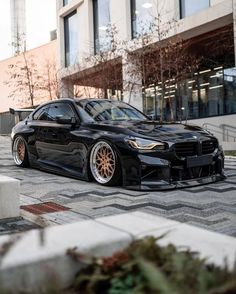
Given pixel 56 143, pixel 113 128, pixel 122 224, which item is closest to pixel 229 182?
pixel 113 128

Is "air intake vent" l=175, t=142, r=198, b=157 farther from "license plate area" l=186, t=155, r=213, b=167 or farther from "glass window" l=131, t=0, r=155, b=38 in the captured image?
"glass window" l=131, t=0, r=155, b=38

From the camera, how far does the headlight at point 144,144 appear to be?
6203mm

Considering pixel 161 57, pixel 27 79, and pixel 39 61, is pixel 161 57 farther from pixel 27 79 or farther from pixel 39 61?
pixel 39 61

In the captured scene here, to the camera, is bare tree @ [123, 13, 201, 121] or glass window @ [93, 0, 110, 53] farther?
glass window @ [93, 0, 110, 53]

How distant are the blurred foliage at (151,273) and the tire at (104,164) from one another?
4.57 metres

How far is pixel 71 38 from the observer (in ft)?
84.7

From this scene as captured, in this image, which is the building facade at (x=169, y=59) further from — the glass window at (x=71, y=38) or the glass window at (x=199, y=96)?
the glass window at (x=71, y=38)

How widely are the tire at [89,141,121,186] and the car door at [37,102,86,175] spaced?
0.28 metres

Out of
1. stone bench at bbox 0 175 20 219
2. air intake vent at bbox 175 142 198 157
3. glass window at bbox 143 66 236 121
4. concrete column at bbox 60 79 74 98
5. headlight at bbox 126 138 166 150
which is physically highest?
concrete column at bbox 60 79 74 98

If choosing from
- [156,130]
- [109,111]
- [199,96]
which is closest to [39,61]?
[199,96]

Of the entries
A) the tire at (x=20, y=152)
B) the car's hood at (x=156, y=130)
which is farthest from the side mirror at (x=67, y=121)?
the tire at (x=20, y=152)

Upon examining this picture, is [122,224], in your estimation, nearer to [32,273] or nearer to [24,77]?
[32,273]

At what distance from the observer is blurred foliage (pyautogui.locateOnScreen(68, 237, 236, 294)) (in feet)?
5.08

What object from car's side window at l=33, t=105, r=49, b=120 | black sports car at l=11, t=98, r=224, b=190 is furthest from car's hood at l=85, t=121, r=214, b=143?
car's side window at l=33, t=105, r=49, b=120
